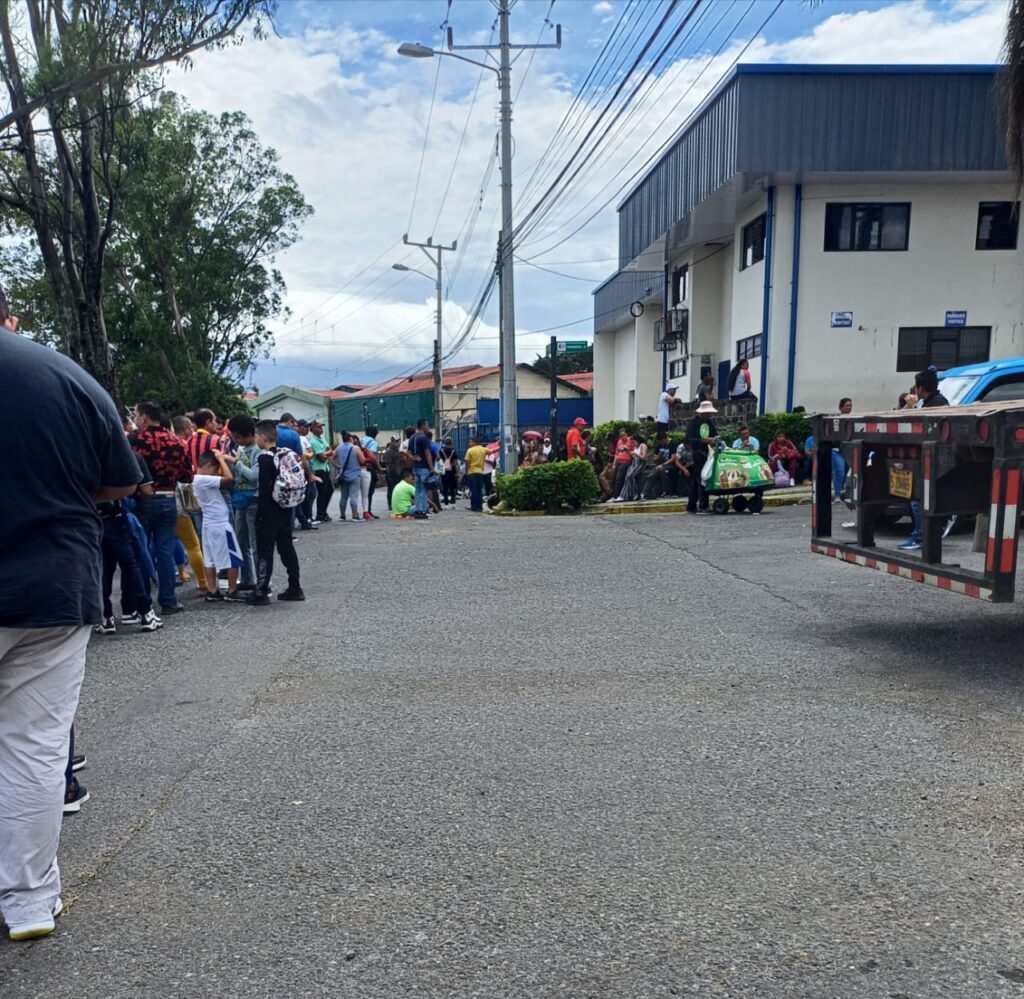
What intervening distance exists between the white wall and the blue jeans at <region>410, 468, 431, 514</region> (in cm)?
829

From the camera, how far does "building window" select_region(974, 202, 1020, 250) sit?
1973 cm

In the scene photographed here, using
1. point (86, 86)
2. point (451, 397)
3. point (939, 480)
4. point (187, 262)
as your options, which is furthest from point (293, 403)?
point (939, 480)

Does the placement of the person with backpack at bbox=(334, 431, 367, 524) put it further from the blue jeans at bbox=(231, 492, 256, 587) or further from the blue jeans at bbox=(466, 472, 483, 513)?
the blue jeans at bbox=(231, 492, 256, 587)

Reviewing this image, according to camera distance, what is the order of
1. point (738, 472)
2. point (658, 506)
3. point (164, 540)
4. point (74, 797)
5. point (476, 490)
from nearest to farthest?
point (74, 797)
point (164, 540)
point (738, 472)
point (658, 506)
point (476, 490)

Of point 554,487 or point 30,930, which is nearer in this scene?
point 30,930

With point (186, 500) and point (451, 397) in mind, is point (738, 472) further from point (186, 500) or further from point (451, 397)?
point (451, 397)

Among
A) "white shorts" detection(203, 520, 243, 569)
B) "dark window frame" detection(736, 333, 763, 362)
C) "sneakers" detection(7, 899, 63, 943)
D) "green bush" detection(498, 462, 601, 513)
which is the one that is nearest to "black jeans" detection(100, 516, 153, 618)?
"white shorts" detection(203, 520, 243, 569)

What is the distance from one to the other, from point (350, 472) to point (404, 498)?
1137 mm

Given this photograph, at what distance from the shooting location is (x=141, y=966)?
2707mm

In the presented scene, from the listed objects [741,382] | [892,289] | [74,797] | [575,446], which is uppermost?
[892,289]

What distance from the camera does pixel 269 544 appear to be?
814 centimetres

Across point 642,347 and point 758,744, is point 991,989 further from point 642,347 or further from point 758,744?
point 642,347

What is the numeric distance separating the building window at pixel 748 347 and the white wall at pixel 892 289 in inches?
49.0

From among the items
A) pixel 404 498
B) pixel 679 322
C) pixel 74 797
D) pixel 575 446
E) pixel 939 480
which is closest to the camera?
pixel 74 797
